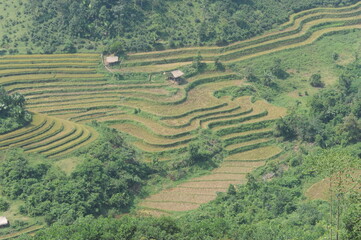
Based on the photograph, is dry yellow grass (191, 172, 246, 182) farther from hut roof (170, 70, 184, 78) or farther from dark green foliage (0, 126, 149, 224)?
hut roof (170, 70, 184, 78)

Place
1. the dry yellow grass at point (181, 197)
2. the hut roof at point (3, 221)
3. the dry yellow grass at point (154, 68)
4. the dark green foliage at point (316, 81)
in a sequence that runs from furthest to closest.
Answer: the dry yellow grass at point (154, 68)
the dark green foliage at point (316, 81)
the dry yellow grass at point (181, 197)
the hut roof at point (3, 221)

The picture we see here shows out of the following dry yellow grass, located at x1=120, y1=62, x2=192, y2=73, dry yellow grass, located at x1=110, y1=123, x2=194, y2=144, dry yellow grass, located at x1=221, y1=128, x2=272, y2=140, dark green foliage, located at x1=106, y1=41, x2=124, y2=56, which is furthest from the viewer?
dark green foliage, located at x1=106, y1=41, x2=124, y2=56

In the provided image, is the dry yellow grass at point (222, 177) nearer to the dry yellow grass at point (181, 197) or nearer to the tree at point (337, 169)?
the dry yellow grass at point (181, 197)

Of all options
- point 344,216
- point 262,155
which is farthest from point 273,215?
point 344,216

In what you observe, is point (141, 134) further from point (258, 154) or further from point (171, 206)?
point (258, 154)

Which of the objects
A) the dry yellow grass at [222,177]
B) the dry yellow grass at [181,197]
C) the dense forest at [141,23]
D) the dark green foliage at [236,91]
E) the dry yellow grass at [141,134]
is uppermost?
the dense forest at [141,23]

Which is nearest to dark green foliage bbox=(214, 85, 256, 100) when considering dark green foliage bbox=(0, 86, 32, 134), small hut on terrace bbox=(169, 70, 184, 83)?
small hut on terrace bbox=(169, 70, 184, 83)

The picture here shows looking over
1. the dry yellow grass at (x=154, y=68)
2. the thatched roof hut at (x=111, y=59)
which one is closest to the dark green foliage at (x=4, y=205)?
the dry yellow grass at (x=154, y=68)
